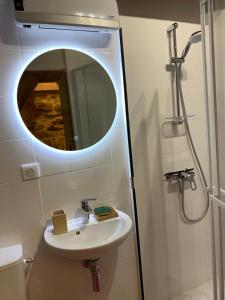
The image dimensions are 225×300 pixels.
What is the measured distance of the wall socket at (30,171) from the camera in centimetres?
154

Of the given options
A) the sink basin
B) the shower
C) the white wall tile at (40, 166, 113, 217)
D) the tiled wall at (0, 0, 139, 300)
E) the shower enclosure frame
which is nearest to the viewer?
the shower enclosure frame

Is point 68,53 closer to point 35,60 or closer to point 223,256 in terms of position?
point 35,60

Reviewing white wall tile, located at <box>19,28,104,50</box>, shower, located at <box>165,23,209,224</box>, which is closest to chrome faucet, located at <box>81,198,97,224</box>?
shower, located at <box>165,23,209,224</box>

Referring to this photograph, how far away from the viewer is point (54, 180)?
163 centimetres

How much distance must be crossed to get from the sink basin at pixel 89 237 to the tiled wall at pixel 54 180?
13 cm

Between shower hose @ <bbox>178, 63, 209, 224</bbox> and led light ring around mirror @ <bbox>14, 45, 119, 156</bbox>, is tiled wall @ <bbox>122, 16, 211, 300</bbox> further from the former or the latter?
led light ring around mirror @ <bbox>14, 45, 119, 156</bbox>

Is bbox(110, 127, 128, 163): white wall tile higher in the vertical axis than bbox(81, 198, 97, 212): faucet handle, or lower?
higher

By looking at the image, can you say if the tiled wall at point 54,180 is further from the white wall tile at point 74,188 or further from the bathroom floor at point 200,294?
the bathroom floor at point 200,294

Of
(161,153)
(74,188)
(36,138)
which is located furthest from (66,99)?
(161,153)

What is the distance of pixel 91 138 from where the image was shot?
171 cm

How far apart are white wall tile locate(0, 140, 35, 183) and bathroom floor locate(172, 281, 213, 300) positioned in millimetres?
1649

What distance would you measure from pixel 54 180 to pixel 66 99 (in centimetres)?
53

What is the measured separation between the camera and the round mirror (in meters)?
1.54

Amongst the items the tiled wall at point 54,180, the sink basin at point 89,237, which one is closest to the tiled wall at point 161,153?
the tiled wall at point 54,180
